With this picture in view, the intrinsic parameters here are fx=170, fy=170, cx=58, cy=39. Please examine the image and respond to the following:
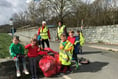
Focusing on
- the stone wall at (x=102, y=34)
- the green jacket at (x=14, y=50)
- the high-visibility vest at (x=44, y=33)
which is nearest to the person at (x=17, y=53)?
the green jacket at (x=14, y=50)

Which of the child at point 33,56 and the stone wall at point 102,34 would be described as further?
the stone wall at point 102,34

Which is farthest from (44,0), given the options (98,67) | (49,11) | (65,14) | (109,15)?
(98,67)

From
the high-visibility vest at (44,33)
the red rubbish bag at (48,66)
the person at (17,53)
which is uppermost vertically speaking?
the high-visibility vest at (44,33)

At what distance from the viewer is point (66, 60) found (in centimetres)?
612

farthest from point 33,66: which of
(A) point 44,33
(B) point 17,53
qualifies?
(A) point 44,33

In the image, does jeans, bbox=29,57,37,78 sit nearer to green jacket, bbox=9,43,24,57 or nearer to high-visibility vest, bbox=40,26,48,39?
green jacket, bbox=9,43,24,57

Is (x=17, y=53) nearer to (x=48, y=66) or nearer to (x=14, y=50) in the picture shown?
(x=14, y=50)

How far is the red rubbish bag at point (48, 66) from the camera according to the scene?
596 centimetres

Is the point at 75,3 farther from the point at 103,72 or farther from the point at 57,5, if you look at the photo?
the point at 103,72

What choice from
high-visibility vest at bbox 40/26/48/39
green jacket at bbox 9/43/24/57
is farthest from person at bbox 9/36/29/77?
high-visibility vest at bbox 40/26/48/39

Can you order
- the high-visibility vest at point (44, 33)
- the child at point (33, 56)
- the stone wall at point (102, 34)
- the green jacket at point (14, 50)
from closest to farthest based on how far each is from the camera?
the green jacket at point (14, 50)
the child at point (33, 56)
the high-visibility vest at point (44, 33)
the stone wall at point (102, 34)

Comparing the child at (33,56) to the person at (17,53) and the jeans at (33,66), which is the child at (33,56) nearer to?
the jeans at (33,66)

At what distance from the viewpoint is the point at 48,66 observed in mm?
5961

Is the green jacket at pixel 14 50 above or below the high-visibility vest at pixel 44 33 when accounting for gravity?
below
